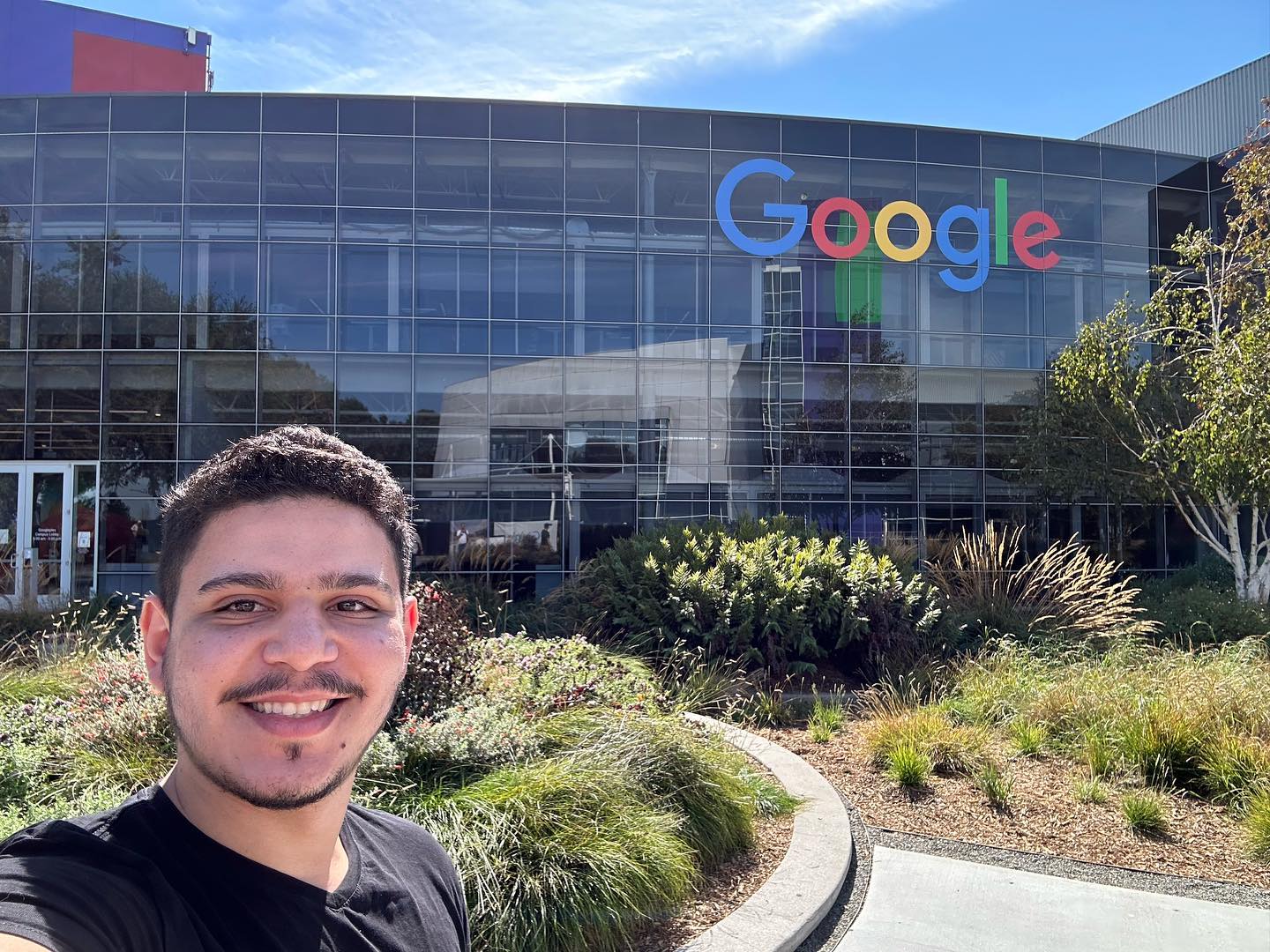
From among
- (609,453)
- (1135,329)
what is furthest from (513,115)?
(1135,329)

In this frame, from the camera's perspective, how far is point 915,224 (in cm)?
2308

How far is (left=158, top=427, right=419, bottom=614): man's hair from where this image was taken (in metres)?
1.39

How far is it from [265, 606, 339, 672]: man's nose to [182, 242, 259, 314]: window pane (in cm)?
2197

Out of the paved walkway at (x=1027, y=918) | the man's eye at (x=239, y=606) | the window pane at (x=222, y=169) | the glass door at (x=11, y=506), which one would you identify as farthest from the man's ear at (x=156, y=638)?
the glass door at (x=11, y=506)

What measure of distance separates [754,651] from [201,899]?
883 centimetres

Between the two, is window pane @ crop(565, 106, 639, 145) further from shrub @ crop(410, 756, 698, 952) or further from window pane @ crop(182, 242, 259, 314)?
shrub @ crop(410, 756, 698, 952)

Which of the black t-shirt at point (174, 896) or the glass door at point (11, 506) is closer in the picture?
the black t-shirt at point (174, 896)

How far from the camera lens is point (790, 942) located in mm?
4176

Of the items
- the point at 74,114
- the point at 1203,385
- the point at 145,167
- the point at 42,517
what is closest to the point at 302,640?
the point at 1203,385

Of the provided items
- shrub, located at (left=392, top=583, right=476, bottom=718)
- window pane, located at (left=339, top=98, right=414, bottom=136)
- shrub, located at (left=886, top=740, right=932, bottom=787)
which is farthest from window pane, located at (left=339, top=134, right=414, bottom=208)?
shrub, located at (left=886, top=740, right=932, bottom=787)

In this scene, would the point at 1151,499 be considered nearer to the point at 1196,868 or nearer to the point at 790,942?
the point at 1196,868

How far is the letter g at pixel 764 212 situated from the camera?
22.5 m

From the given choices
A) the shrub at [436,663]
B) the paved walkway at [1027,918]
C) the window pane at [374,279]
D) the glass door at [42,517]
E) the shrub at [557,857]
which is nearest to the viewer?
the shrub at [557,857]

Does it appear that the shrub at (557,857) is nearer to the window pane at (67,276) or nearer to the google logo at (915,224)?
the google logo at (915,224)
